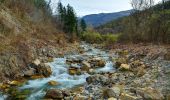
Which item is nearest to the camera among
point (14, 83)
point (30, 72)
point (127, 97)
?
point (127, 97)

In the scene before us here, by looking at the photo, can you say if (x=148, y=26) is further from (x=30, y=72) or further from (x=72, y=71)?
(x=30, y=72)

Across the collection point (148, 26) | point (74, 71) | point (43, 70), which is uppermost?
point (148, 26)

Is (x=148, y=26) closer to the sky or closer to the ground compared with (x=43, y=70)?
closer to the sky

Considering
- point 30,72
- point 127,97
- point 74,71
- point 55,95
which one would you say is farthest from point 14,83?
point 127,97

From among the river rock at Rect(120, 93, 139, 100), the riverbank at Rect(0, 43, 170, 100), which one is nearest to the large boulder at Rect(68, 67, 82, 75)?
the riverbank at Rect(0, 43, 170, 100)

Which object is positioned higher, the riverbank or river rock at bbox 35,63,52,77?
river rock at bbox 35,63,52,77

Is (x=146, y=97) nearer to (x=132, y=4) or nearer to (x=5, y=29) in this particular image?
(x=5, y=29)

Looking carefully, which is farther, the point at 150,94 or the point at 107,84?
the point at 107,84

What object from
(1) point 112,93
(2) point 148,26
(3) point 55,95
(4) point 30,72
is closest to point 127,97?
(1) point 112,93

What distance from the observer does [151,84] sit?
15.1m

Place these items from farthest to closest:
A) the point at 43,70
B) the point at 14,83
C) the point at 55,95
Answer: the point at 43,70, the point at 14,83, the point at 55,95

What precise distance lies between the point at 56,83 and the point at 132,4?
39.4 m

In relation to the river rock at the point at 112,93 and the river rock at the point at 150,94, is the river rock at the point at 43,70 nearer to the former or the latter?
the river rock at the point at 112,93

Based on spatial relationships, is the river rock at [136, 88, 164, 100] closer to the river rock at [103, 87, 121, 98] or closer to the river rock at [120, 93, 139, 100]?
the river rock at [120, 93, 139, 100]
